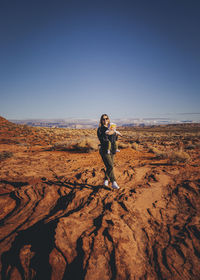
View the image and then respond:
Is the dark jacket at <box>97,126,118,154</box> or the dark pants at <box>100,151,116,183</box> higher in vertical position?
the dark jacket at <box>97,126,118,154</box>

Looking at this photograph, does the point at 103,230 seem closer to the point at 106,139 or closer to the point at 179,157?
the point at 106,139

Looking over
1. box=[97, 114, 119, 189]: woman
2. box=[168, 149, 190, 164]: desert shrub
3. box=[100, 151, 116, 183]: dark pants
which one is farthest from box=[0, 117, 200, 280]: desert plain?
box=[168, 149, 190, 164]: desert shrub

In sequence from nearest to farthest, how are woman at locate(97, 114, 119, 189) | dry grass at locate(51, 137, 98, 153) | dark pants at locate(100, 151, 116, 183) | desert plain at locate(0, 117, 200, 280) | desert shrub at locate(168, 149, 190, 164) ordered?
desert plain at locate(0, 117, 200, 280)
woman at locate(97, 114, 119, 189)
dark pants at locate(100, 151, 116, 183)
desert shrub at locate(168, 149, 190, 164)
dry grass at locate(51, 137, 98, 153)

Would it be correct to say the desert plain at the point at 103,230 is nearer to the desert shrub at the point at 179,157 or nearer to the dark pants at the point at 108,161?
the dark pants at the point at 108,161

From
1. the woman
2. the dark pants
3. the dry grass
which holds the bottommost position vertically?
the dry grass

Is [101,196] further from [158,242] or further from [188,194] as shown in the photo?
[188,194]

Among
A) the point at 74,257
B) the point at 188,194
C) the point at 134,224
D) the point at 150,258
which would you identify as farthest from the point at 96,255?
the point at 188,194

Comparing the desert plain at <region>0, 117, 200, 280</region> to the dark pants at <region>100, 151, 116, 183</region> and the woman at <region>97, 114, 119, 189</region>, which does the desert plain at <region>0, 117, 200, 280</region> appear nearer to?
the dark pants at <region>100, 151, 116, 183</region>

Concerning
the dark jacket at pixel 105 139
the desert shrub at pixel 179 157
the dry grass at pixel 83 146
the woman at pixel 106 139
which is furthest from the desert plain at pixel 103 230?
the dry grass at pixel 83 146

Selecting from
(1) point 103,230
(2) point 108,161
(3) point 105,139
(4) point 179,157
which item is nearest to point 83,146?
(4) point 179,157

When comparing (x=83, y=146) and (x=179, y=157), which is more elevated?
(x=179, y=157)

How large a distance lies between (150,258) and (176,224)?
94 centimetres

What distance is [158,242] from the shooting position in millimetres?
2211

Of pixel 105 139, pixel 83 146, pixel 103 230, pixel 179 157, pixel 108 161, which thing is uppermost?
pixel 105 139
